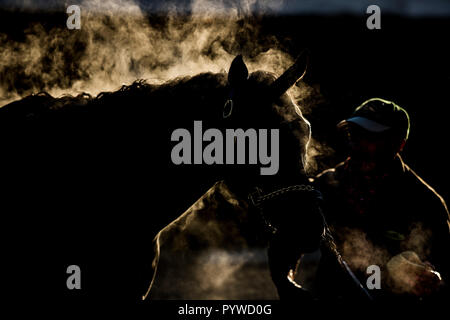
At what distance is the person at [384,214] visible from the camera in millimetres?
1965

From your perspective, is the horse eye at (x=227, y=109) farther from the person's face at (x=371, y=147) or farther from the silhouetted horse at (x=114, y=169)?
the person's face at (x=371, y=147)

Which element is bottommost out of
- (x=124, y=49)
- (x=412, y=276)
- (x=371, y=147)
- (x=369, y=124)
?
(x=412, y=276)

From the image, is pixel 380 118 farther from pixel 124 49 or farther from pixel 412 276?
pixel 124 49

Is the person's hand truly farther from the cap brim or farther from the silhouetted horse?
the silhouetted horse

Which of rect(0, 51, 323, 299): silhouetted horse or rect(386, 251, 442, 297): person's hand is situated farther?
rect(386, 251, 442, 297): person's hand

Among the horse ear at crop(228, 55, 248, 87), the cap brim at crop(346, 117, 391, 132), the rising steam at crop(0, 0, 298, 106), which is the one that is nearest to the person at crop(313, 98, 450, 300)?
the cap brim at crop(346, 117, 391, 132)

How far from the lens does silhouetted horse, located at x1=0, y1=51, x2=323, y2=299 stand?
1364mm

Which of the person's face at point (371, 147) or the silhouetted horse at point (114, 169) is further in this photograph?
the person's face at point (371, 147)

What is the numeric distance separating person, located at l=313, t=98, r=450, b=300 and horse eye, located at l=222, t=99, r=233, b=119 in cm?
101

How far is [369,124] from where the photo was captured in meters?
1.87

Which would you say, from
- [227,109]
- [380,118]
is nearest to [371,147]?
[380,118]

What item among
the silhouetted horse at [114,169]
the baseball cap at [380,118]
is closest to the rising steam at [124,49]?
the baseball cap at [380,118]

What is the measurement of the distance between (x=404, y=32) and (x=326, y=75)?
1.26 m

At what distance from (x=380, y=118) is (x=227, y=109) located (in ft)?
4.07
